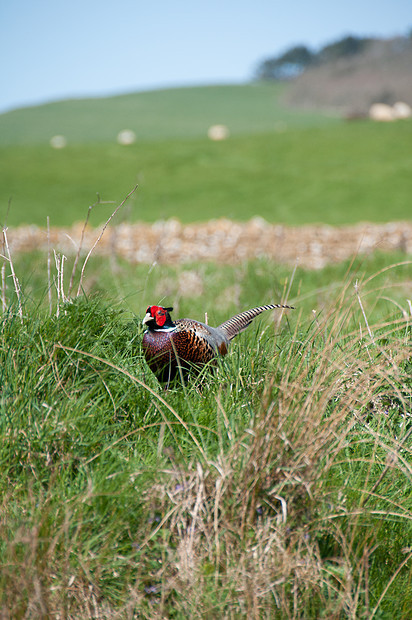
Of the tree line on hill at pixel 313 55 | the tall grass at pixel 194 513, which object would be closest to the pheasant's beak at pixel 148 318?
the tall grass at pixel 194 513

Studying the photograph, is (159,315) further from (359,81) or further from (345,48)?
(345,48)

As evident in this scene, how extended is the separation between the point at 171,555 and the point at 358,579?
2.32 ft

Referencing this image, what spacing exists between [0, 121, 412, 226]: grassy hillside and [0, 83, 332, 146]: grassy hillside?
13246 mm

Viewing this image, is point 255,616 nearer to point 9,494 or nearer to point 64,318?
point 9,494

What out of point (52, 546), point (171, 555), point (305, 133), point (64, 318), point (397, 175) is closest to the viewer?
point (52, 546)

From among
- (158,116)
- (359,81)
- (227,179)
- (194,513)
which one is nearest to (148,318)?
(194,513)

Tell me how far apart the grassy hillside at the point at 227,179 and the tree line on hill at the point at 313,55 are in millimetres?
44707

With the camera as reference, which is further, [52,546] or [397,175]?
[397,175]

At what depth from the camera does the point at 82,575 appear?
202 centimetres

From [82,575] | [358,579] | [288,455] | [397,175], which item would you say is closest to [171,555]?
[82,575]

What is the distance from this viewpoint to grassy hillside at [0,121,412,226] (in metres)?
16.4

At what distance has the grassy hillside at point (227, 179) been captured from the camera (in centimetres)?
1636

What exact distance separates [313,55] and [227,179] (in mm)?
62608

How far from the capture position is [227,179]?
1977 cm
